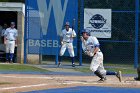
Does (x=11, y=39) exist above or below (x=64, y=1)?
below

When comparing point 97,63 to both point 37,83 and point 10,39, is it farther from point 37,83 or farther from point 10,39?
point 10,39

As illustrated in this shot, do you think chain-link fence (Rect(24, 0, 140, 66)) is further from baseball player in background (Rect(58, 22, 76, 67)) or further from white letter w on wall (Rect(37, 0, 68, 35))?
baseball player in background (Rect(58, 22, 76, 67))

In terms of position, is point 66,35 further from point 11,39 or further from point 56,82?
point 56,82

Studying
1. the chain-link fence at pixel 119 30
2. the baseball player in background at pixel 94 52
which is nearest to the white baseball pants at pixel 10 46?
the chain-link fence at pixel 119 30

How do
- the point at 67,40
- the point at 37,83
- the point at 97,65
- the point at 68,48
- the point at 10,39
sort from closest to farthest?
the point at 37,83
the point at 97,65
the point at 67,40
the point at 68,48
the point at 10,39

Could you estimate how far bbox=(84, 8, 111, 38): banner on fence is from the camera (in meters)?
25.1

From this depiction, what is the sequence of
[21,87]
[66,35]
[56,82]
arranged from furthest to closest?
[66,35], [56,82], [21,87]

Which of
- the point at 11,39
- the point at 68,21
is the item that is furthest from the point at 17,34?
the point at 68,21

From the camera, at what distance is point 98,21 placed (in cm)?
2520

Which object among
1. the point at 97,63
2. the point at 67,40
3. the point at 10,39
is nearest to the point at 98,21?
the point at 67,40

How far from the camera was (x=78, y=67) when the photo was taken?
2427 centimetres

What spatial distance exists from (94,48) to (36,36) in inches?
361

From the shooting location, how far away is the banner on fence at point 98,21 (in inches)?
990

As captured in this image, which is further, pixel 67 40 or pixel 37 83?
pixel 67 40
